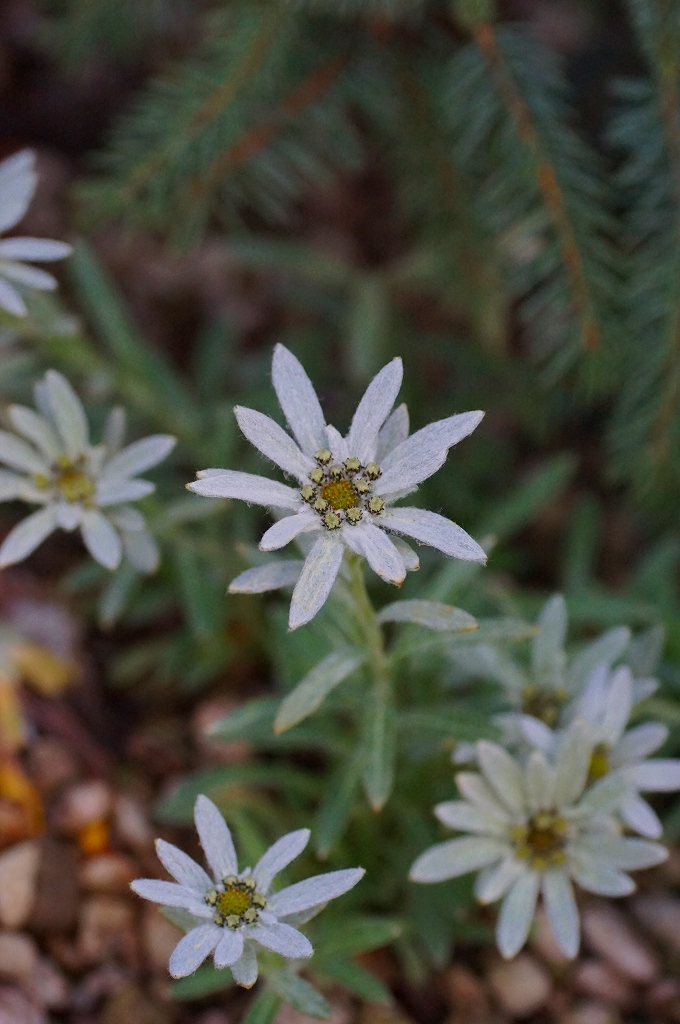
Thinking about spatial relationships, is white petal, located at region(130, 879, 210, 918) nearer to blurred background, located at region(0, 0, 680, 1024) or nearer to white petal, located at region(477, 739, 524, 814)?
blurred background, located at region(0, 0, 680, 1024)

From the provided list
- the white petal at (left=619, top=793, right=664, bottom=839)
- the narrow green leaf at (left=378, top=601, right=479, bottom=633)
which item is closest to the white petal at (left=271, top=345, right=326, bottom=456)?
the narrow green leaf at (left=378, top=601, right=479, bottom=633)

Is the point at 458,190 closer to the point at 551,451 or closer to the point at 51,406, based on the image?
the point at 551,451

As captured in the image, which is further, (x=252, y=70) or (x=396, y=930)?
(x=252, y=70)

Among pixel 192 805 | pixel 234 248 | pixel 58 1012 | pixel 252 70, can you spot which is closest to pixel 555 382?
pixel 234 248

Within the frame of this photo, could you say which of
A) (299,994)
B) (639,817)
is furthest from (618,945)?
(299,994)

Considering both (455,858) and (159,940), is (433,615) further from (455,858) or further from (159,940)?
(159,940)

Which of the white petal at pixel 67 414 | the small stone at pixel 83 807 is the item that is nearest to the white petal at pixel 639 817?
the small stone at pixel 83 807
